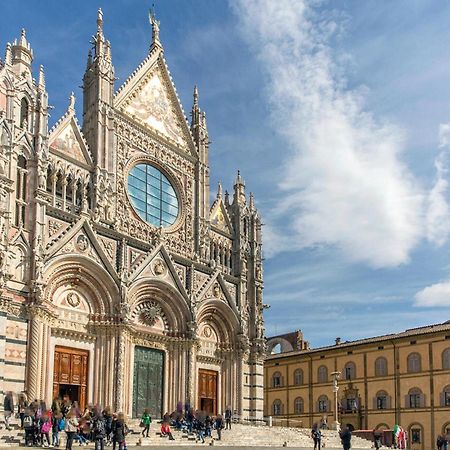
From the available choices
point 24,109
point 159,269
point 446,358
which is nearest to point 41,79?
point 24,109

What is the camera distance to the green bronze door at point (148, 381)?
108 feet

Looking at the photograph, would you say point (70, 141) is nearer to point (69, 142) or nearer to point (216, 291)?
point (69, 142)

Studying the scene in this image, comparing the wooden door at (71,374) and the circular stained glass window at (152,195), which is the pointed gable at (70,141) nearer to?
the circular stained glass window at (152,195)

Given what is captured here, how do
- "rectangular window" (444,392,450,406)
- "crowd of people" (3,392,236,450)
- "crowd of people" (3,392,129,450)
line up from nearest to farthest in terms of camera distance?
"crowd of people" (3,392,236,450), "crowd of people" (3,392,129,450), "rectangular window" (444,392,450,406)

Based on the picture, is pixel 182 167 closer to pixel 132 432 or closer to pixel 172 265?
pixel 172 265

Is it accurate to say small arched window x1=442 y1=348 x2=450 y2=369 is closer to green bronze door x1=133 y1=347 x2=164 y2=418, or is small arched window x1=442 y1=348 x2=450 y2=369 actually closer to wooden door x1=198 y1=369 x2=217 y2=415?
wooden door x1=198 y1=369 x2=217 y2=415

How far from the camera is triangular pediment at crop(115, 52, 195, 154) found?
3636cm

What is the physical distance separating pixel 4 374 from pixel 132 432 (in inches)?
213

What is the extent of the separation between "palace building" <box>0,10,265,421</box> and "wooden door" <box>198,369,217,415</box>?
0.27 ft

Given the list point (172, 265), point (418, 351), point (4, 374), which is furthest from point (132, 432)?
point (418, 351)

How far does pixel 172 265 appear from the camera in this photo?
35.2 metres

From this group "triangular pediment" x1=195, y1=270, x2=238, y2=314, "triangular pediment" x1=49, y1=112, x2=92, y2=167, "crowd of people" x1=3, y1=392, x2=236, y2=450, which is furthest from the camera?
"triangular pediment" x1=195, y1=270, x2=238, y2=314

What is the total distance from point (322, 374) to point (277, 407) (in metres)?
5.92

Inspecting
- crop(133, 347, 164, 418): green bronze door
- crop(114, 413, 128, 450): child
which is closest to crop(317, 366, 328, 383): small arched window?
crop(133, 347, 164, 418): green bronze door
